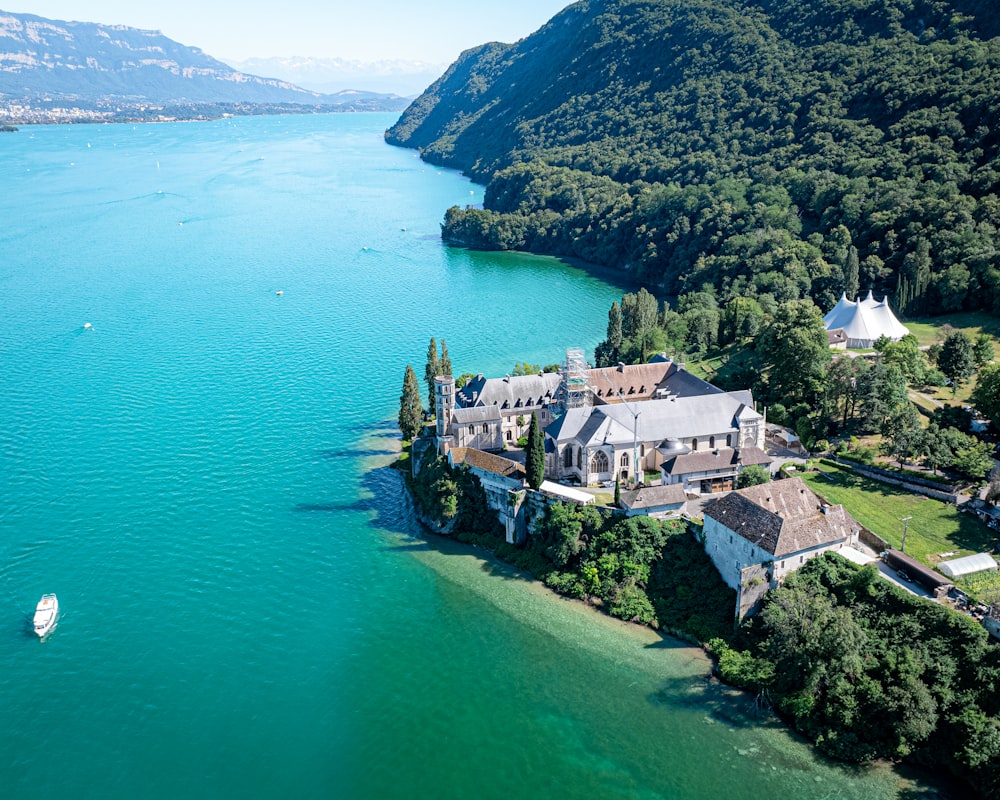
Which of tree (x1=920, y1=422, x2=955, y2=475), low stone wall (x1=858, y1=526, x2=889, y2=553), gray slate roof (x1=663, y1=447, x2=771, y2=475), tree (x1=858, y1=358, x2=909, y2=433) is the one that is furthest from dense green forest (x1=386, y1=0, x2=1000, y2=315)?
low stone wall (x1=858, y1=526, x2=889, y2=553)

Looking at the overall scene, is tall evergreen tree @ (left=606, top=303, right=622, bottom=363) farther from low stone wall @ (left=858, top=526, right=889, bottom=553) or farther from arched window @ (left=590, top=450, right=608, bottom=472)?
low stone wall @ (left=858, top=526, right=889, bottom=553)

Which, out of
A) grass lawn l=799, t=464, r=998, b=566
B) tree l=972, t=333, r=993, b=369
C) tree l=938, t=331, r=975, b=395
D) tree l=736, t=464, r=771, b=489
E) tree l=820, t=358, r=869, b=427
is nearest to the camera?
grass lawn l=799, t=464, r=998, b=566

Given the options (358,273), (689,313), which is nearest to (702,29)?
(358,273)

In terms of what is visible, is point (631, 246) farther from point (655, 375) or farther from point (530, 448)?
point (530, 448)

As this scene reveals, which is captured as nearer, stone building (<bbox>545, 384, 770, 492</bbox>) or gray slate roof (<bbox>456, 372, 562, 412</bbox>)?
stone building (<bbox>545, 384, 770, 492</bbox>)

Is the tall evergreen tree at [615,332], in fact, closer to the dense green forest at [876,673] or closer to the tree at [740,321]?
the tree at [740,321]

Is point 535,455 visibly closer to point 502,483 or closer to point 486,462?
point 502,483

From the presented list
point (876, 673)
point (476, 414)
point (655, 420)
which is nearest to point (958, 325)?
point (655, 420)
